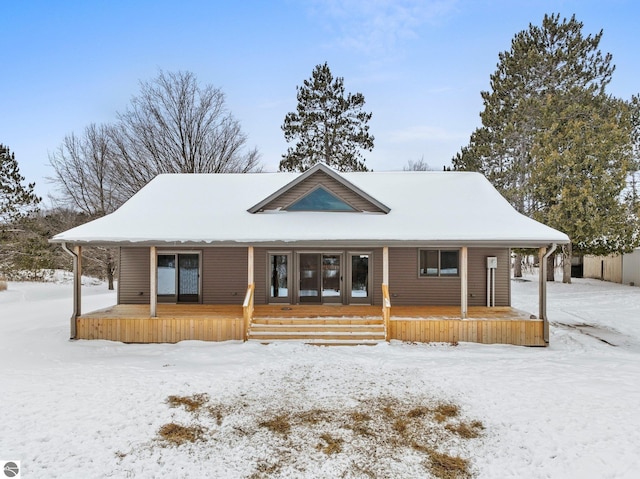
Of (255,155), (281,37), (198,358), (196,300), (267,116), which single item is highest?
(281,37)

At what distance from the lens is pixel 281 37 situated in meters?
23.3

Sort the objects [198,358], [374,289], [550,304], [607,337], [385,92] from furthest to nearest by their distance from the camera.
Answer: [385,92], [550,304], [374,289], [607,337], [198,358]

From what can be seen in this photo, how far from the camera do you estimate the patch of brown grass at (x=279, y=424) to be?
503 centimetres

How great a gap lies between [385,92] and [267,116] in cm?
937

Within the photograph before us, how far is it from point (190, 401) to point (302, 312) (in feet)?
16.8

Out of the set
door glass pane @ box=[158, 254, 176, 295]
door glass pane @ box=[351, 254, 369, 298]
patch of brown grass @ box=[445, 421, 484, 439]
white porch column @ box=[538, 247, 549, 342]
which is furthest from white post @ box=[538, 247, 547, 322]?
door glass pane @ box=[158, 254, 176, 295]

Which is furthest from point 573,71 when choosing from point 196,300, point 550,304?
point 196,300

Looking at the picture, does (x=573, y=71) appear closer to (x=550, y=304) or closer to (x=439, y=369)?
(x=550, y=304)

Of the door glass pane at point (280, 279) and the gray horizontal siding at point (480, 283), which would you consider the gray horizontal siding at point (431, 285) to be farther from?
the door glass pane at point (280, 279)

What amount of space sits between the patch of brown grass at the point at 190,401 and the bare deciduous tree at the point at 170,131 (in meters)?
19.5

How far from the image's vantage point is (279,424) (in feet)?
17.1

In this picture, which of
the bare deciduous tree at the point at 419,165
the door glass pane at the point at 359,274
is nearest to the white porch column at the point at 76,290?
the door glass pane at the point at 359,274

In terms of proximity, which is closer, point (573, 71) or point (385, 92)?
point (573, 71)

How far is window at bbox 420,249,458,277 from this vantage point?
12.2 metres
